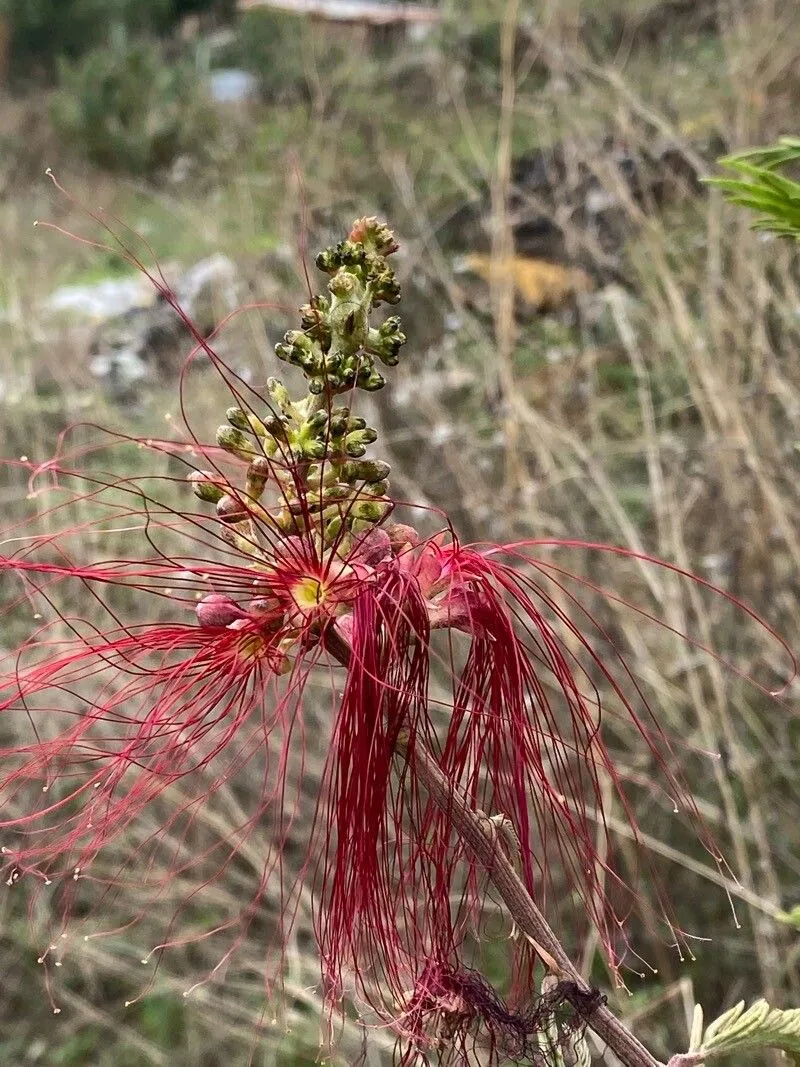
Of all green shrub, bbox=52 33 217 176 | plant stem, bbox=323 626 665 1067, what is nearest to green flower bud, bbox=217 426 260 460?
plant stem, bbox=323 626 665 1067

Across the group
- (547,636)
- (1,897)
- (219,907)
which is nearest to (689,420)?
(219,907)

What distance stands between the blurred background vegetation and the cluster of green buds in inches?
6.2

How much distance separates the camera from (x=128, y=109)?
793cm

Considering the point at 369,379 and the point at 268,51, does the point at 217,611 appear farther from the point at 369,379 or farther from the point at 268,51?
the point at 268,51

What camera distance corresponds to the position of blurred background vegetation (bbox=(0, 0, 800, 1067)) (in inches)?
65.5

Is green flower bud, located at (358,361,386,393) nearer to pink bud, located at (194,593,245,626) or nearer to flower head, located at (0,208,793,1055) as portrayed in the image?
flower head, located at (0,208,793,1055)

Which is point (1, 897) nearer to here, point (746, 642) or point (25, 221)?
point (746, 642)

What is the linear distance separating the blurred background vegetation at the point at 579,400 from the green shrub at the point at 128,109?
372 cm

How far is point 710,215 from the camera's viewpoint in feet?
5.60

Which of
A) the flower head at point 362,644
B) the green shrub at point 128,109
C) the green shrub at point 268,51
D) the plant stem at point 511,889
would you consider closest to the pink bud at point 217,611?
the flower head at point 362,644

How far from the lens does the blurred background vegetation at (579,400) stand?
1.66 metres

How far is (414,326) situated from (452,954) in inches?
109

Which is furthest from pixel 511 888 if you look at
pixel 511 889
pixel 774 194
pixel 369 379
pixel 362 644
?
pixel 774 194

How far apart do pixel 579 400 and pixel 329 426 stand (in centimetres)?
239
